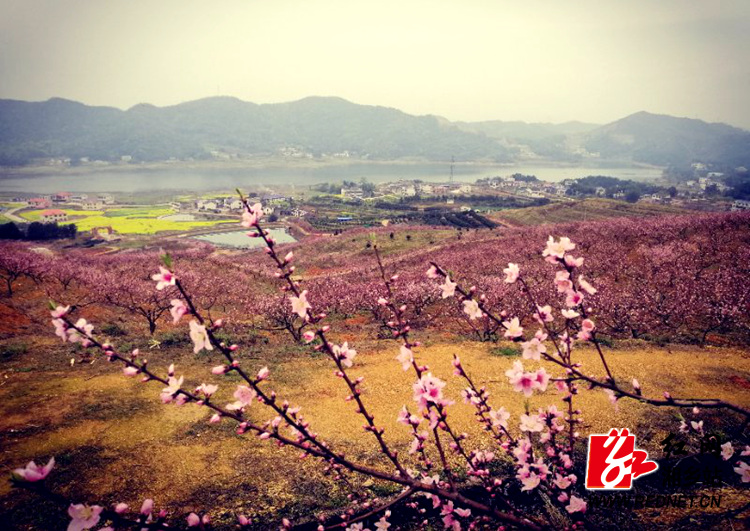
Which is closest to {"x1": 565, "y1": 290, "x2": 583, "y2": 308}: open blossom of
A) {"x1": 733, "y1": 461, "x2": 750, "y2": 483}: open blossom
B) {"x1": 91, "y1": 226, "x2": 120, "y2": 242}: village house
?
{"x1": 733, "y1": 461, "x2": 750, "y2": 483}: open blossom

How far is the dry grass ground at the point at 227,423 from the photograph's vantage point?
7.16 meters

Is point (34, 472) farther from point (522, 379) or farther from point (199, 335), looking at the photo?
point (522, 379)

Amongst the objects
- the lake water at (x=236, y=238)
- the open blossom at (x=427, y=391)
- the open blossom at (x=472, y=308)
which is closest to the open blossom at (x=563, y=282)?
the open blossom at (x=472, y=308)

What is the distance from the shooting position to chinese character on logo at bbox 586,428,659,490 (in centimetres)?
384

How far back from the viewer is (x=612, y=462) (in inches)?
152

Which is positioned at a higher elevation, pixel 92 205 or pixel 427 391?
pixel 427 391

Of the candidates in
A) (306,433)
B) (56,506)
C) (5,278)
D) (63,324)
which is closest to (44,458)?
(56,506)

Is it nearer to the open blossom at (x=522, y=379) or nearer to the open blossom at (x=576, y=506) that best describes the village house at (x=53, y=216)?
the open blossom at (x=522, y=379)

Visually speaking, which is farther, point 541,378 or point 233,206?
point 233,206

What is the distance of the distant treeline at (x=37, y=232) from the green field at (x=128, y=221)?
9428mm

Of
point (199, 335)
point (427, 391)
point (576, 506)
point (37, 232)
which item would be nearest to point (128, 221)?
point (37, 232)

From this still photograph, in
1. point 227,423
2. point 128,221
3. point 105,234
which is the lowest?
point 105,234

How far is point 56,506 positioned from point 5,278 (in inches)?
1060

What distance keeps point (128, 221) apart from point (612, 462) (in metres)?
111
